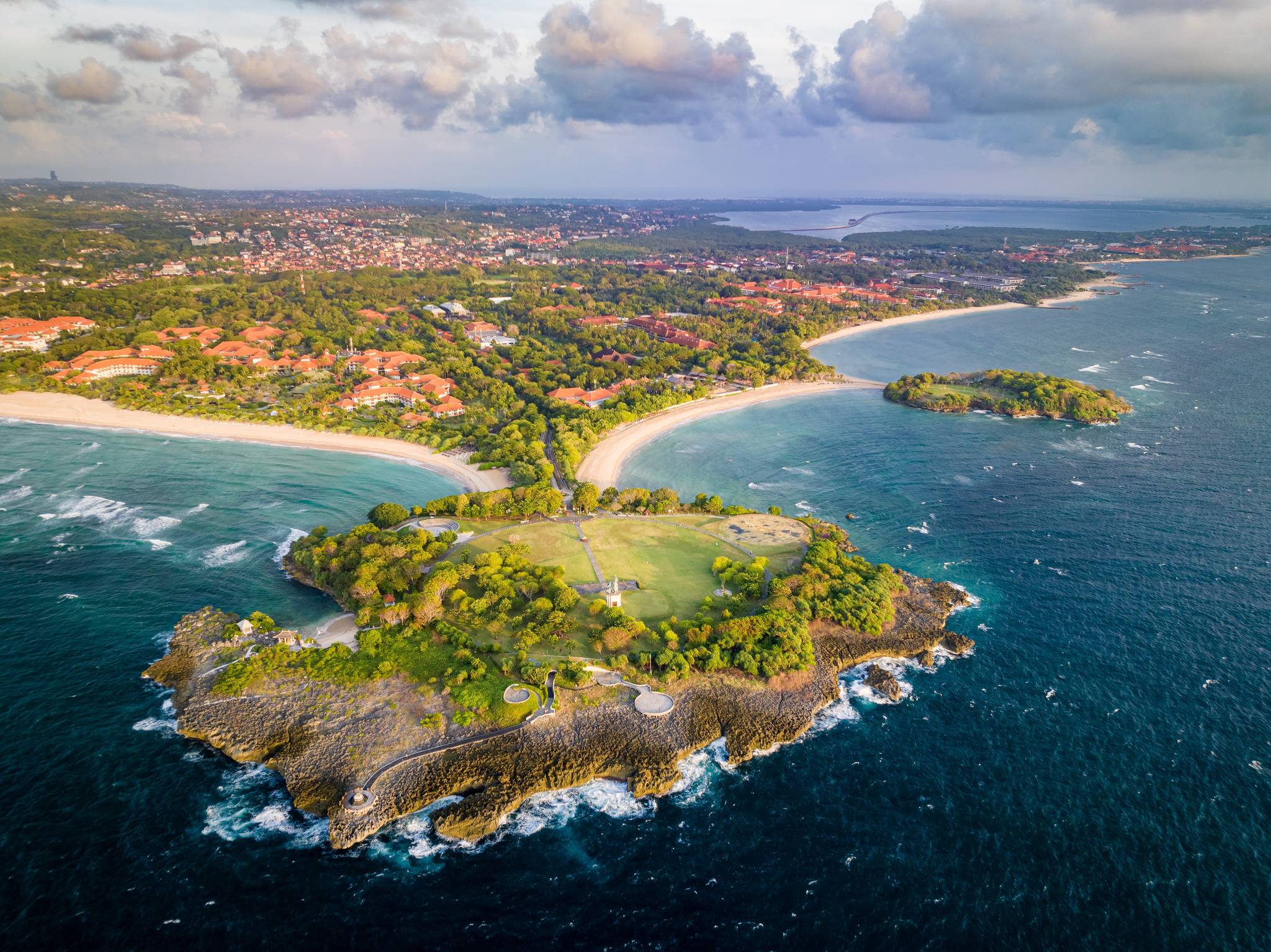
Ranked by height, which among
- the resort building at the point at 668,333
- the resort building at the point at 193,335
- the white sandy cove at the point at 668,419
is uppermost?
the resort building at the point at 668,333

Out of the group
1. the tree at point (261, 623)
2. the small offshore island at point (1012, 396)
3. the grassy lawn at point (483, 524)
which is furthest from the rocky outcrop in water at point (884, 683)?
the small offshore island at point (1012, 396)

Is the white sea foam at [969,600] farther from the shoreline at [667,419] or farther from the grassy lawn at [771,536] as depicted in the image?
the shoreline at [667,419]

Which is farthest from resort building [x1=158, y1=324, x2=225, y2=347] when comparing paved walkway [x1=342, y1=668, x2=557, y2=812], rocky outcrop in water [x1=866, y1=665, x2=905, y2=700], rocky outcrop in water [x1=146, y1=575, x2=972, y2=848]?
rocky outcrop in water [x1=866, y1=665, x2=905, y2=700]

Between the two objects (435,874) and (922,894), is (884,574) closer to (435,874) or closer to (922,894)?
(922,894)

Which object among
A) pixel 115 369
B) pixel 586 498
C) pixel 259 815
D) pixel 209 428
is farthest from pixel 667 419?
pixel 115 369

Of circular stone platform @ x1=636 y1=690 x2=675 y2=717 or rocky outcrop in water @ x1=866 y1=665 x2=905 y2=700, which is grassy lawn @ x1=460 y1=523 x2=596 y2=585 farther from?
rocky outcrop in water @ x1=866 y1=665 x2=905 y2=700
